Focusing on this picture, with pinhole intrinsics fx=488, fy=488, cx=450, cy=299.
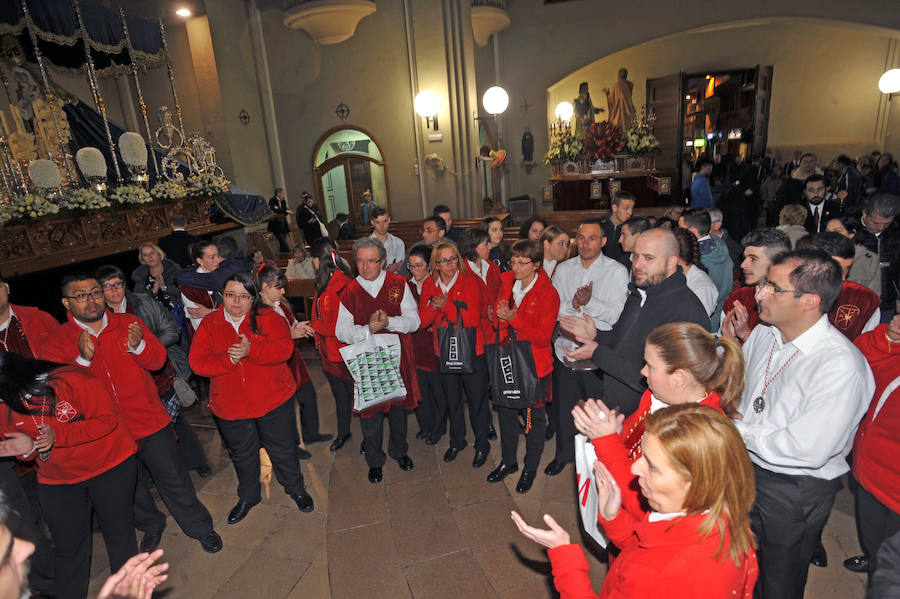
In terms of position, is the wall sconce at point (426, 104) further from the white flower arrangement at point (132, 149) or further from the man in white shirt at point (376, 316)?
the man in white shirt at point (376, 316)

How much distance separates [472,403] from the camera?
13.9 feet

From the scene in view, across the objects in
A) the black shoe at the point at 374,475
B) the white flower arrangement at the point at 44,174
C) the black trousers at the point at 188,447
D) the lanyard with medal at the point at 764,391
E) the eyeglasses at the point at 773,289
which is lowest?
the black shoe at the point at 374,475

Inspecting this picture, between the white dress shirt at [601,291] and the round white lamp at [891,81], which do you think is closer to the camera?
the white dress shirt at [601,291]

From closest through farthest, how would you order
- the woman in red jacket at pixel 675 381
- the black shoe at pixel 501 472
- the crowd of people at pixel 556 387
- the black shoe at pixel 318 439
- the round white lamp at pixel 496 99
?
the crowd of people at pixel 556 387 → the woman in red jacket at pixel 675 381 → the black shoe at pixel 501 472 → the black shoe at pixel 318 439 → the round white lamp at pixel 496 99

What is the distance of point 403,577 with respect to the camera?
10.7 feet

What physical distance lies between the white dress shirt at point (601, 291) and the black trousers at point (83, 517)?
3089 millimetres

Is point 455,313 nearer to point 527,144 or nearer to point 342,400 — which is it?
point 342,400

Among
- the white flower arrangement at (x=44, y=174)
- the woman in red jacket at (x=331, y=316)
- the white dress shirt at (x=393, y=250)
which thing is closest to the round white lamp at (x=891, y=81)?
the white dress shirt at (x=393, y=250)

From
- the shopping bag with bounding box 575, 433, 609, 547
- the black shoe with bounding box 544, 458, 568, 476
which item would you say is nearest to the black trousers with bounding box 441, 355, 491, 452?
the black shoe with bounding box 544, 458, 568, 476

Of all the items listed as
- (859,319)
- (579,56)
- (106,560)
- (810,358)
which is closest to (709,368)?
(810,358)

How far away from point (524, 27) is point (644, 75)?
4.27 m

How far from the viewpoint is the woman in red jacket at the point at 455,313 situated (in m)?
3.96

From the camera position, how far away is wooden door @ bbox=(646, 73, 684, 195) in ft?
48.2

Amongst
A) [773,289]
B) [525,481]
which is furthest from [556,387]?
[773,289]
